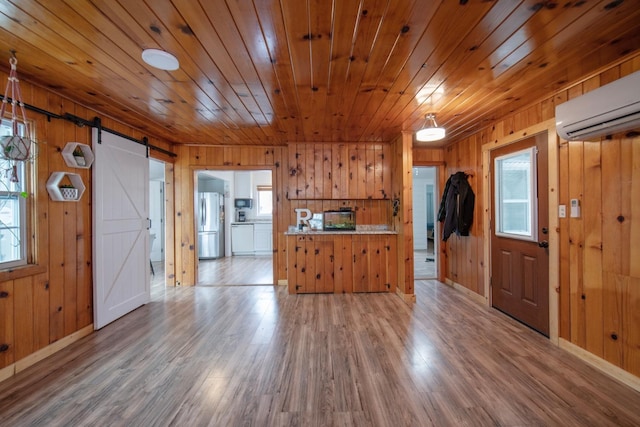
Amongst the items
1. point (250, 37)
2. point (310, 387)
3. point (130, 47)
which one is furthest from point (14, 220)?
point (310, 387)

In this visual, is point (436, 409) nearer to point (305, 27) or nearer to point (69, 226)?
point (305, 27)

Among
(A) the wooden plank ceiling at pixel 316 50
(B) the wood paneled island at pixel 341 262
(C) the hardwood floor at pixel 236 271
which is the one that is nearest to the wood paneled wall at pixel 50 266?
(A) the wooden plank ceiling at pixel 316 50

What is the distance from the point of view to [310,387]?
1801mm

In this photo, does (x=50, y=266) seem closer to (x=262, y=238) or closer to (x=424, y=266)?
(x=262, y=238)

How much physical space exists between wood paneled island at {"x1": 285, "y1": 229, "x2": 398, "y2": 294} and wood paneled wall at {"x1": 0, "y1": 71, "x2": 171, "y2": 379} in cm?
232

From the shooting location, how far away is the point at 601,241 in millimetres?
2008

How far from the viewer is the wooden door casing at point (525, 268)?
8.32ft

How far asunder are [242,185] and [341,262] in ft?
15.0

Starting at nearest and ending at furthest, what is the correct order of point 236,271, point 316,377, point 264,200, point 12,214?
point 316,377
point 12,214
point 236,271
point 264,200

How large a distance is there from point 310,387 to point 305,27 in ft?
7.49

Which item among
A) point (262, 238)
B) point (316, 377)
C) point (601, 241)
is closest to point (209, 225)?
point (262, 238)

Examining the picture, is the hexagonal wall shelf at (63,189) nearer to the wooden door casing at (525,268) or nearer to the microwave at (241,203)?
the wooden door casing at (525,268)

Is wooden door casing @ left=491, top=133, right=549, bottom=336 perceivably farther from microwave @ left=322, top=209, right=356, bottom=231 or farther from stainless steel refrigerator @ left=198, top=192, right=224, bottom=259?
stainless steel refrigerator @ left=198, top=192, right=224, bottom=259

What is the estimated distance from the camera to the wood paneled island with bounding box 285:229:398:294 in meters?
3.91
